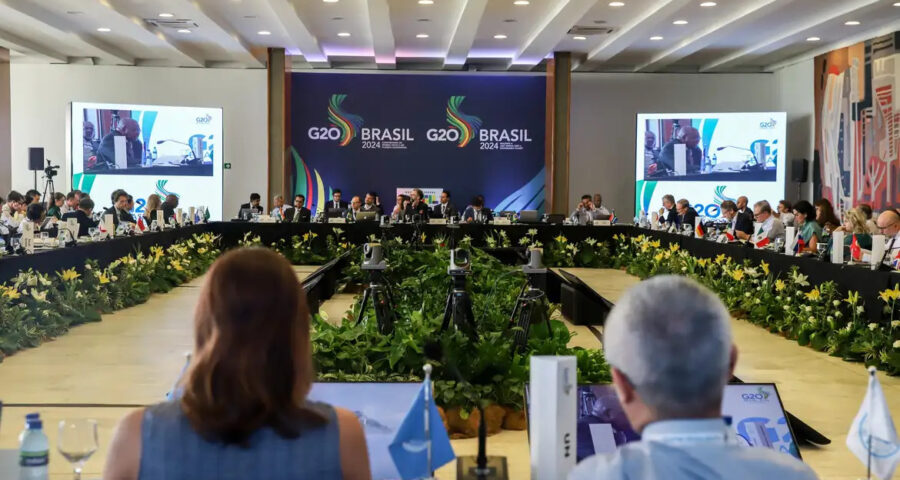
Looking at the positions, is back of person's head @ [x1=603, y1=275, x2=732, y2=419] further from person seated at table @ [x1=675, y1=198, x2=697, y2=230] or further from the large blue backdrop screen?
the large blue backdrop screen

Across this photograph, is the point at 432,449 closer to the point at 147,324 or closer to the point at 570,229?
the point at 147,324

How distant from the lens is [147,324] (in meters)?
7.96

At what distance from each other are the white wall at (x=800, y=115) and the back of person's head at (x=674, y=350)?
1537cm

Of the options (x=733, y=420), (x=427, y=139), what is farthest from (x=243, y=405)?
(x=427, y=139)

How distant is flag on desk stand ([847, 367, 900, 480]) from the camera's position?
2.04 meters

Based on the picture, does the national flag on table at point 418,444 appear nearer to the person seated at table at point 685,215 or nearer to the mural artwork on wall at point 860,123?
the person seated at table at point 685,215

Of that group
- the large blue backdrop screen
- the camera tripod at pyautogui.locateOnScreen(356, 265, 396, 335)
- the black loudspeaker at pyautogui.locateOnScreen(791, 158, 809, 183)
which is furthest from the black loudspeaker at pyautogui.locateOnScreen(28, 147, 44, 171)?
the black loudspeaker at pyautogui.locateOnScreen(791, 158, 809, 183)

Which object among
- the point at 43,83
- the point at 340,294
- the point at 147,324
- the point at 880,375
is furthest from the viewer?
the point at 43,83

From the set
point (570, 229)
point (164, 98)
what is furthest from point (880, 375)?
Result: point (164, 98)

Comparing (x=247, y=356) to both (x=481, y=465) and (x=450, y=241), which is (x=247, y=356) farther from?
(x=450, y=241)

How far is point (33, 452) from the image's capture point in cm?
187

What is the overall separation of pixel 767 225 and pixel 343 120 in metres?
9.37

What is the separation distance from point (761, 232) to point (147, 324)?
5.96m

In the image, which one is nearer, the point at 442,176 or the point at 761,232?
the point at 761,232
